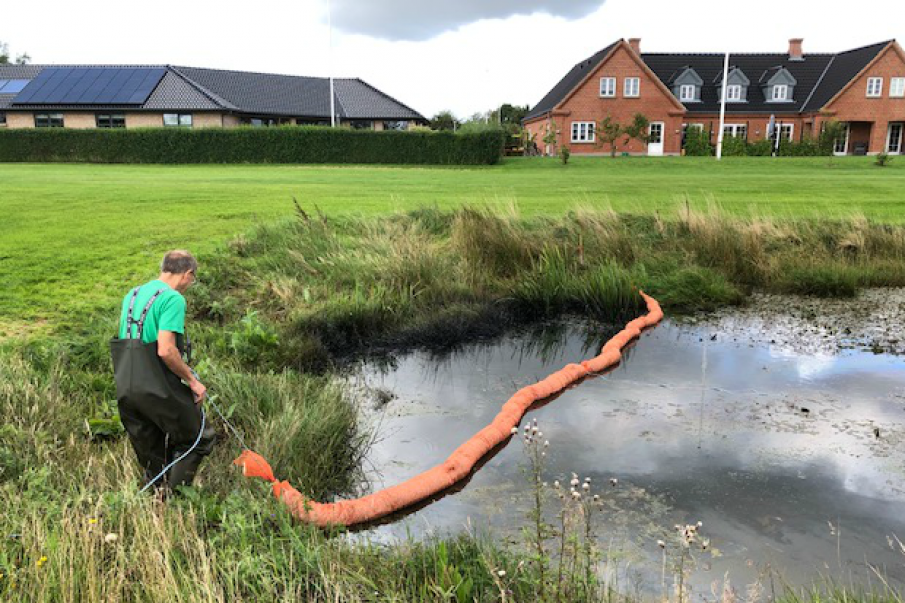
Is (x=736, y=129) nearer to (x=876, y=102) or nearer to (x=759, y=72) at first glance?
(x=759, y=72)

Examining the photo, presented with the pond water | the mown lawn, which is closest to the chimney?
the mown lawn

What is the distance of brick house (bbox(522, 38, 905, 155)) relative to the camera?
44.2 meters

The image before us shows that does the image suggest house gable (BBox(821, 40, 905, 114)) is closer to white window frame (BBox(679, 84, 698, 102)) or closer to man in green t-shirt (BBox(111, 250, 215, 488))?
white window frame (BBox(679, 84, 698, 102))

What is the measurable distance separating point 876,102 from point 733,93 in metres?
8.48

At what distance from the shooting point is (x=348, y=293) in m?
9.14

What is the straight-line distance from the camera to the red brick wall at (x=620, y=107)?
1766 inches

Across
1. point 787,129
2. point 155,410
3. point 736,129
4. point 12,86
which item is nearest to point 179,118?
point 12,86

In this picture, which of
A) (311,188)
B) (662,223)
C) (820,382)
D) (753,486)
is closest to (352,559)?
(753,486)

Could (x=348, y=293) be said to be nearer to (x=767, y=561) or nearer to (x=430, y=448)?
(x=430, y=448)

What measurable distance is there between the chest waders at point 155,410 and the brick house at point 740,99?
40775 mm

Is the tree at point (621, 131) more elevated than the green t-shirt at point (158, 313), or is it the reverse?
the tree at point (621, 131)

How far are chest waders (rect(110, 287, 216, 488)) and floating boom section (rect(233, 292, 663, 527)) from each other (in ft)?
1.45

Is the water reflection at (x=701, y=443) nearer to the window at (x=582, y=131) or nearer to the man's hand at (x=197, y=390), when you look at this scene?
the man's hand at (x=197, y=390)

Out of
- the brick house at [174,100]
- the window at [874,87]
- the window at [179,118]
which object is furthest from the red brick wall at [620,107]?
the window at [179,118]
